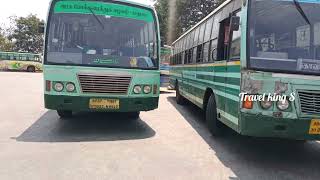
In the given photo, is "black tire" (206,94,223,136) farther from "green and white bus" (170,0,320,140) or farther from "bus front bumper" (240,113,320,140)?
"bus front bumper" (240,113,320,140)

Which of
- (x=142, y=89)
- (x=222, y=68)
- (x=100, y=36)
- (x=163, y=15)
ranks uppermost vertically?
(x=163, y=15)

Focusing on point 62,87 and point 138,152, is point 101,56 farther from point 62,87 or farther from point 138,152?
point 138,152

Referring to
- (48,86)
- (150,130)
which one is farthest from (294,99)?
(48,86)

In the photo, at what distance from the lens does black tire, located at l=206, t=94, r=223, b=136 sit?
8.17 metres

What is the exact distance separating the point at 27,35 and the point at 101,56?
61825 millimetres

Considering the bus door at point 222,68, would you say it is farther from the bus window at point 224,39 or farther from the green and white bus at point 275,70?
the green and white bus at point 275,70

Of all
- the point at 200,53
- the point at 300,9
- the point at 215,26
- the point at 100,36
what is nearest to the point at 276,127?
the point at 300,9

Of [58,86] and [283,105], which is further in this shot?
[58,86]

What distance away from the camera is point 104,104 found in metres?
8.09

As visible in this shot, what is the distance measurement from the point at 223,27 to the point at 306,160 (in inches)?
117

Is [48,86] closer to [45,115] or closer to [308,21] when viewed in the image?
[45,115]

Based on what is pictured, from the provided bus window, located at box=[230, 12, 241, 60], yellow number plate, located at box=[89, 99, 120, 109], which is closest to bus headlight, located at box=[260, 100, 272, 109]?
bus window, located at box=[230, 12, 241, 60]

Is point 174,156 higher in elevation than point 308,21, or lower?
lower

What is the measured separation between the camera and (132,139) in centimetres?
795
